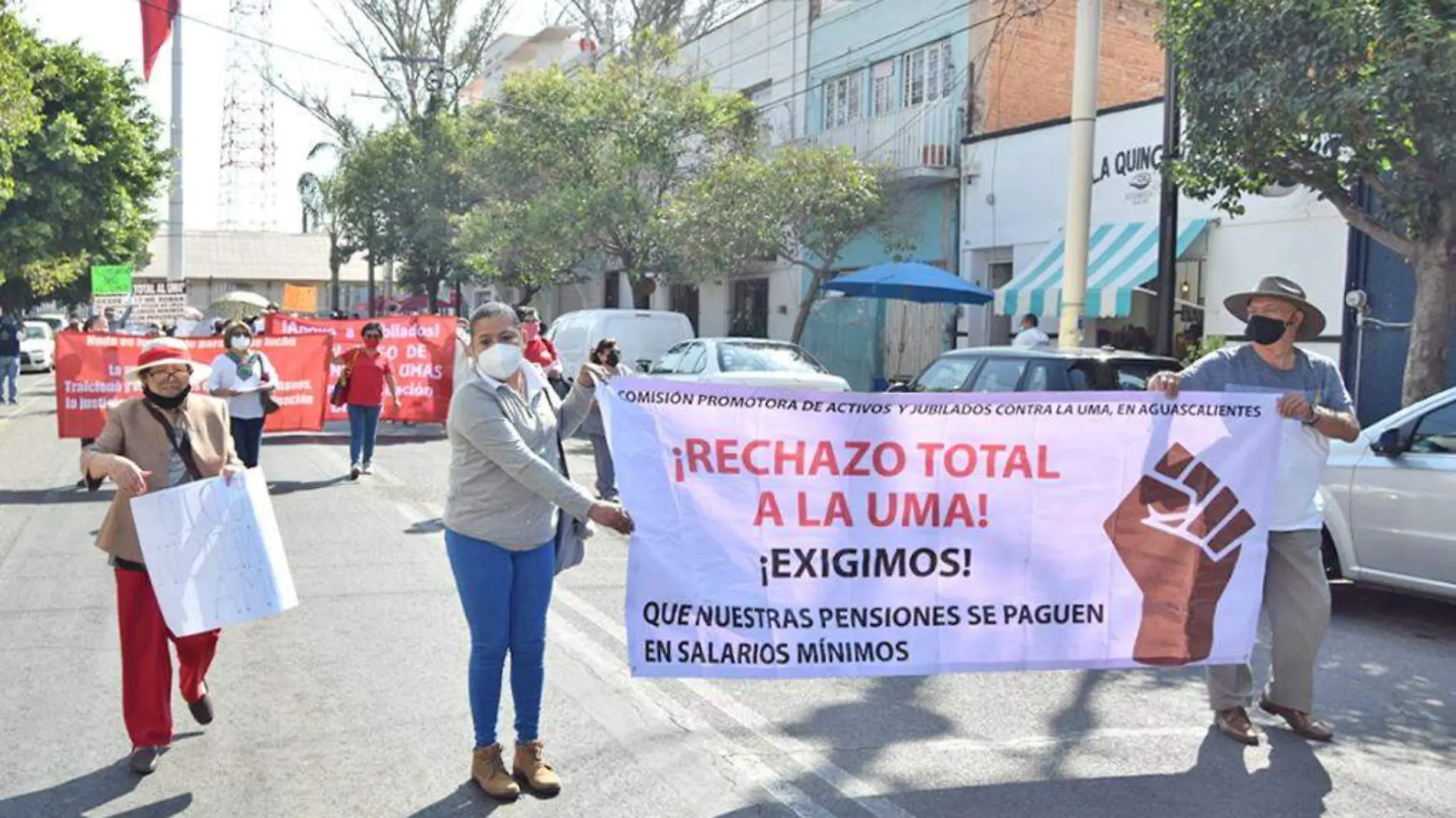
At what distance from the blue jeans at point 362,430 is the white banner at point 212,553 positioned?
27.8 feet

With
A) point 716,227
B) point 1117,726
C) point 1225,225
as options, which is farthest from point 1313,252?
point 1117,726

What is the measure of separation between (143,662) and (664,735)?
202 centimetres

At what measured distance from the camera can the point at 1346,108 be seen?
9.84 meters

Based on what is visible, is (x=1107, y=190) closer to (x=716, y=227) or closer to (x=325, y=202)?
(x=716, y=227)

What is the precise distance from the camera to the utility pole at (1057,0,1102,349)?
13305mm

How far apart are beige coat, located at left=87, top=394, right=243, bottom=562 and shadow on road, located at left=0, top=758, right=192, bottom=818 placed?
805 mm

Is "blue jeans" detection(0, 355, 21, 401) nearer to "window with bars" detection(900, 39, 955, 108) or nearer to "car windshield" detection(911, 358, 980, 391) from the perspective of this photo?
"window with bars" detection(900, 39, 955, 108)

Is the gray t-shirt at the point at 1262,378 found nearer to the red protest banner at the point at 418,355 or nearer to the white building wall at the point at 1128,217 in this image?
the white building wall at the point at 1128,217

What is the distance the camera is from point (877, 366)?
24109mm

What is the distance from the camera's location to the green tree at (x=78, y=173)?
73.5ft

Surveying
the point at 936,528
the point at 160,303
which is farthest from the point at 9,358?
the point at 936,528

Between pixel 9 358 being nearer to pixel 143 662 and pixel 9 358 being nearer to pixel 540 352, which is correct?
pixel 540 352

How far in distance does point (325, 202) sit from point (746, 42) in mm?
23680

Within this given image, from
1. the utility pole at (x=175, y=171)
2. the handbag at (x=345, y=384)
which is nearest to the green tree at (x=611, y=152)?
the utility pole at (x=175, y=171)
